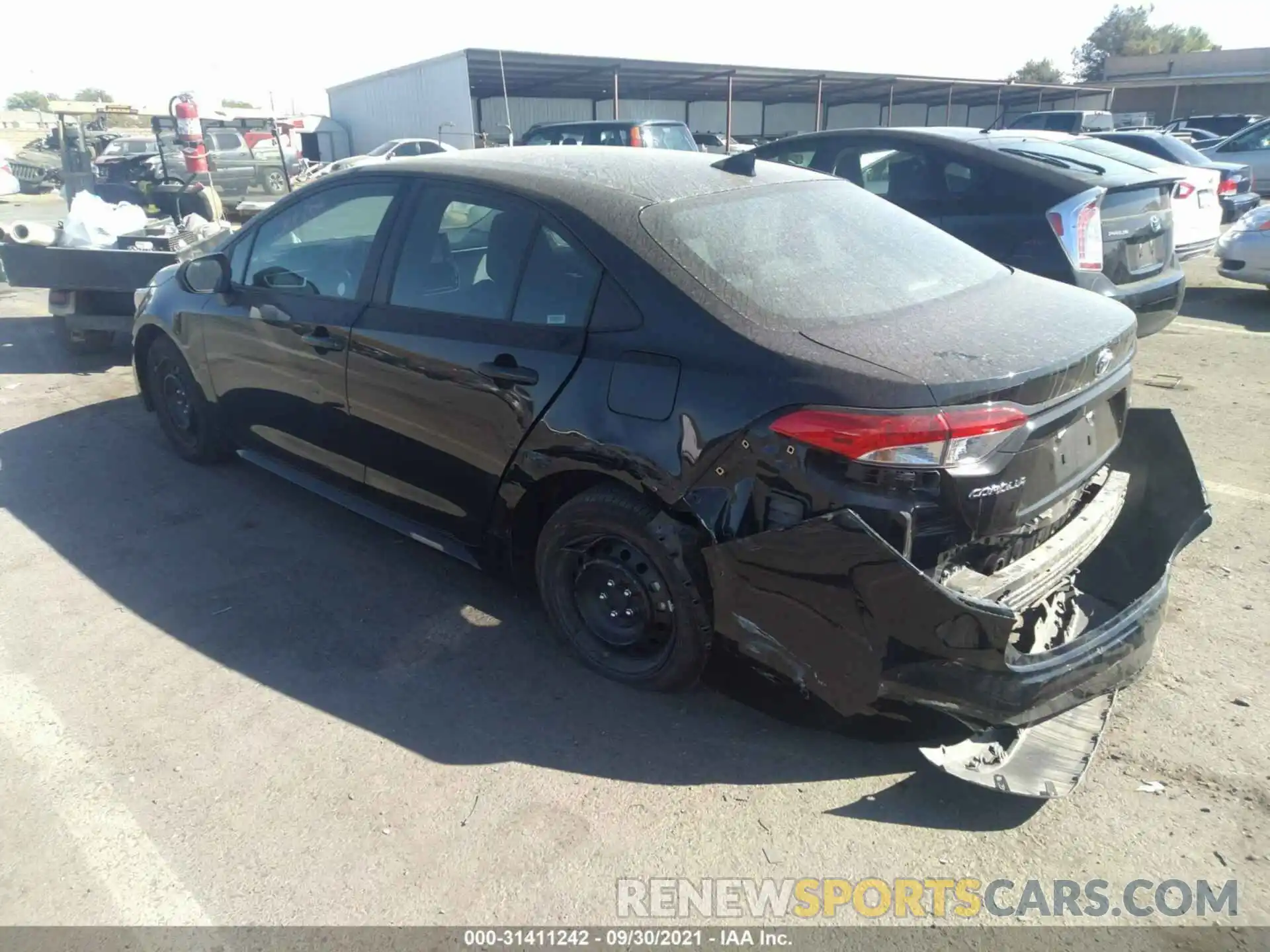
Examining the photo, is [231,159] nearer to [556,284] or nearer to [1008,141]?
[1008,141]

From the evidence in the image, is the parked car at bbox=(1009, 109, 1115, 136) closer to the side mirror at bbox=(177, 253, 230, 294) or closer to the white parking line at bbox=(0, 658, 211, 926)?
the side mirror at bbox=(177, 253, 230, 294)

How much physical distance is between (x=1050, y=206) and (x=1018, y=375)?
371 cm

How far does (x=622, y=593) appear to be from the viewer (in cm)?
A: 313

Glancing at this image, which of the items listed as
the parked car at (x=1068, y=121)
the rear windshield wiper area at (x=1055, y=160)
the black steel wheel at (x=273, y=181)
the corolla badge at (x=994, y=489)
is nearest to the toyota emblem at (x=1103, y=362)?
the corolla badge at (x=994, y=489)

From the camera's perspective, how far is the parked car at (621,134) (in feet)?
54.4

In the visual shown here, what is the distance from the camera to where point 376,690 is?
3.21 meters

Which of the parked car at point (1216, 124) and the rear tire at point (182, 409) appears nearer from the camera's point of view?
the rear tire at point (182, 409)

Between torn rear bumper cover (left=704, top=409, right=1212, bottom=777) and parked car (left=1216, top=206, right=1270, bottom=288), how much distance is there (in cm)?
728

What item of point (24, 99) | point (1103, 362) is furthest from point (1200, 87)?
point (24, 99)

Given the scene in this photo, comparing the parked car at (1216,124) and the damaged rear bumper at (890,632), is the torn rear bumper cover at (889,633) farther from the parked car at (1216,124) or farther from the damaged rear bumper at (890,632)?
the parked car at (1216,124)

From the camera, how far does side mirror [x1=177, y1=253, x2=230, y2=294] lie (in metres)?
4.45

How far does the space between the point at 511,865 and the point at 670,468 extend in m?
1.20

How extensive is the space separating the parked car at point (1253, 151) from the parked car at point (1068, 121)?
3.11m

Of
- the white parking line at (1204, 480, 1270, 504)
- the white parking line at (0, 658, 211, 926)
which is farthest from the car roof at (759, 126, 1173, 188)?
the white parking line at (0, 658, 211, 926)
